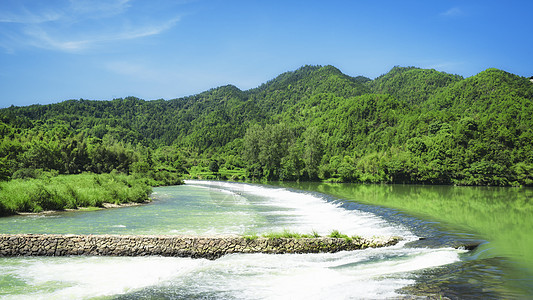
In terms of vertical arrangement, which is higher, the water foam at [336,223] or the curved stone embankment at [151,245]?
the curved stone embankment at [151,245]

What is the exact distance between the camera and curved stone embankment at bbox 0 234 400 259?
495 inches

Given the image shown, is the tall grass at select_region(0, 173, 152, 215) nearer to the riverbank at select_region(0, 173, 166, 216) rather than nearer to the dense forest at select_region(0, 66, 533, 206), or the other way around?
the riverbank at select_region(0, 173, 166, 216)

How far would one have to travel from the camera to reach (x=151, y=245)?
1272 cm

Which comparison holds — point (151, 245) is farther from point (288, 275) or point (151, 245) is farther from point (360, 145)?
point (360, 145)

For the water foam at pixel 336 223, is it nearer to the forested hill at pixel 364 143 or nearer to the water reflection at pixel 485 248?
the water reflection at pixel 485 248

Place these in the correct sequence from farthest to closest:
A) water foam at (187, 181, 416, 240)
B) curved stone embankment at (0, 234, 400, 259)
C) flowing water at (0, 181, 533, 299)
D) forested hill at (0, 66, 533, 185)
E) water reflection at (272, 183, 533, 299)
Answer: forested hill at (0, 66, 533, 185)
water foam at (187, 181, 416, 240)
curved stone embankment at (0, 234, 400, 259)
water reflection at (272, 183, 533, 299)
flowing water at (0, 181, 533, 299)

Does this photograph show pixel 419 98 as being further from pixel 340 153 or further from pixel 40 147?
pixel 40 147

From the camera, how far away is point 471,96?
112500 millimetres

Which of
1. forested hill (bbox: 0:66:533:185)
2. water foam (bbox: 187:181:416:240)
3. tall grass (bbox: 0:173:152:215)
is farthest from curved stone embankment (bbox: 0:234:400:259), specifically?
forested hill (bbox: 0:66:533:185)

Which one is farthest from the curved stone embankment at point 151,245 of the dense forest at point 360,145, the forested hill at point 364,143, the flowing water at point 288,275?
the forested hill at point 364,143

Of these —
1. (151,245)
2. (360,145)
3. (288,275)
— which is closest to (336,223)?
(288,275)

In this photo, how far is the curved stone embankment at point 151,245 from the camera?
1257cm

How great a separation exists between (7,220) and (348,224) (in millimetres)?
18825

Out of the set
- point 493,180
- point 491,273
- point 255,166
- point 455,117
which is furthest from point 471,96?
point 491,273
